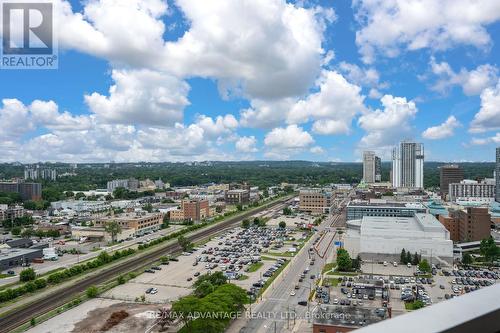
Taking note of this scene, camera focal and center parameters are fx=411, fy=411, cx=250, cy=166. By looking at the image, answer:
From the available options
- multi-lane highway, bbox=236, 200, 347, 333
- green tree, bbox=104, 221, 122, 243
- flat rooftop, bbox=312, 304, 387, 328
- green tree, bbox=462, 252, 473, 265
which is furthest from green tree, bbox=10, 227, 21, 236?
green tree, bbox=462, 252, 473, 265

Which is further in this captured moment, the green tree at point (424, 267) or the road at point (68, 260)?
the road at point (68, 260)

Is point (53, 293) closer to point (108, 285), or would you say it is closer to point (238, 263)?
point (108, 285)

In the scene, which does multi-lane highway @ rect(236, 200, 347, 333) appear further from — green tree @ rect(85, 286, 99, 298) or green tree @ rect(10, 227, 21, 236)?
green tree @ rect(10, 227, 21, 236)

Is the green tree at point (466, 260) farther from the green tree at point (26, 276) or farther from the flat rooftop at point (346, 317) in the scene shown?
the green tree at point (26, 276)

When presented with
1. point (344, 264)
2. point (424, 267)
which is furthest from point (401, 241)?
point (344, 264)

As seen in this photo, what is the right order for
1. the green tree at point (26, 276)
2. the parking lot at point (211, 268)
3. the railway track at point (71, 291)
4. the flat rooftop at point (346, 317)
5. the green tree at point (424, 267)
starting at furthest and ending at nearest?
1. the green tree at point (424, 267)
2. the green tree at point (26, 276)
3. the parking lot at point (211, 268)
4. the railway track at point (71, 291)
5. the flat rooftop at point (346, 317)

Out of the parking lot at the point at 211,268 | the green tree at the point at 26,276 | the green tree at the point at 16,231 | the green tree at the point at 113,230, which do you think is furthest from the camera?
the green tree at the point at 16,231

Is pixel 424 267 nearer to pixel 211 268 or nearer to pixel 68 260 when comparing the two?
pixel 211 268

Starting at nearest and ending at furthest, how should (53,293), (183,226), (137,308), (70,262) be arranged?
1. (137,308)
2. (53,293)
3. (70,262)
4. (183,226)

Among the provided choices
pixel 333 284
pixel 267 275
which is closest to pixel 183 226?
pixel 267 275

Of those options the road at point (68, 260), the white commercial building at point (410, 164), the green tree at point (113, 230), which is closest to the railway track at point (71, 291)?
the road at point (68, 260)
